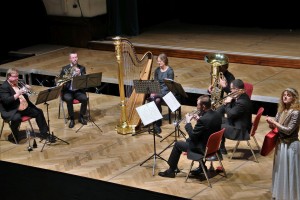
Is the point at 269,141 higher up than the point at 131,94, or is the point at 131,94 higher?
the point at 269,141

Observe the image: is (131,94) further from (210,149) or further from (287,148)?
(287,148)

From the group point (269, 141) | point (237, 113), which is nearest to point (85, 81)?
point (237, 113)

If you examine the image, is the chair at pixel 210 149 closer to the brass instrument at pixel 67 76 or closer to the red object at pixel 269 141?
the red object at pixel 269 141

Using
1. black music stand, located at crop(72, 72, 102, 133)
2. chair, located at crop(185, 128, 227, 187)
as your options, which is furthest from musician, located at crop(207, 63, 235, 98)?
black music stand, located at crop(72, 72, 102, 133)

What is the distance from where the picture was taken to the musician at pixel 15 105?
30.4 ft

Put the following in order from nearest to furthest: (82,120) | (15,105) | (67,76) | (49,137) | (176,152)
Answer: (176,152) → (15,105) → (49,137) → (67,76) → (82,120)

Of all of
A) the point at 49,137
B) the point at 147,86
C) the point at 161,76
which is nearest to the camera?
the point at 147,86

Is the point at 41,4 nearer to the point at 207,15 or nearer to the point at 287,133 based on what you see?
the point at 207,15

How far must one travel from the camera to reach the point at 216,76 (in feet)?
29.6

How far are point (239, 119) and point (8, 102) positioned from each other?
11.1 ft

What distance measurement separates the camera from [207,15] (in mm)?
15227

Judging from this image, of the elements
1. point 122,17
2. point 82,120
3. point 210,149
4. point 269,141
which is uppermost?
point 122,17

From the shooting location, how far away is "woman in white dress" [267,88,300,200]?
702 centimetres

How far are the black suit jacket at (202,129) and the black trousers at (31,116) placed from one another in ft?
8.87
